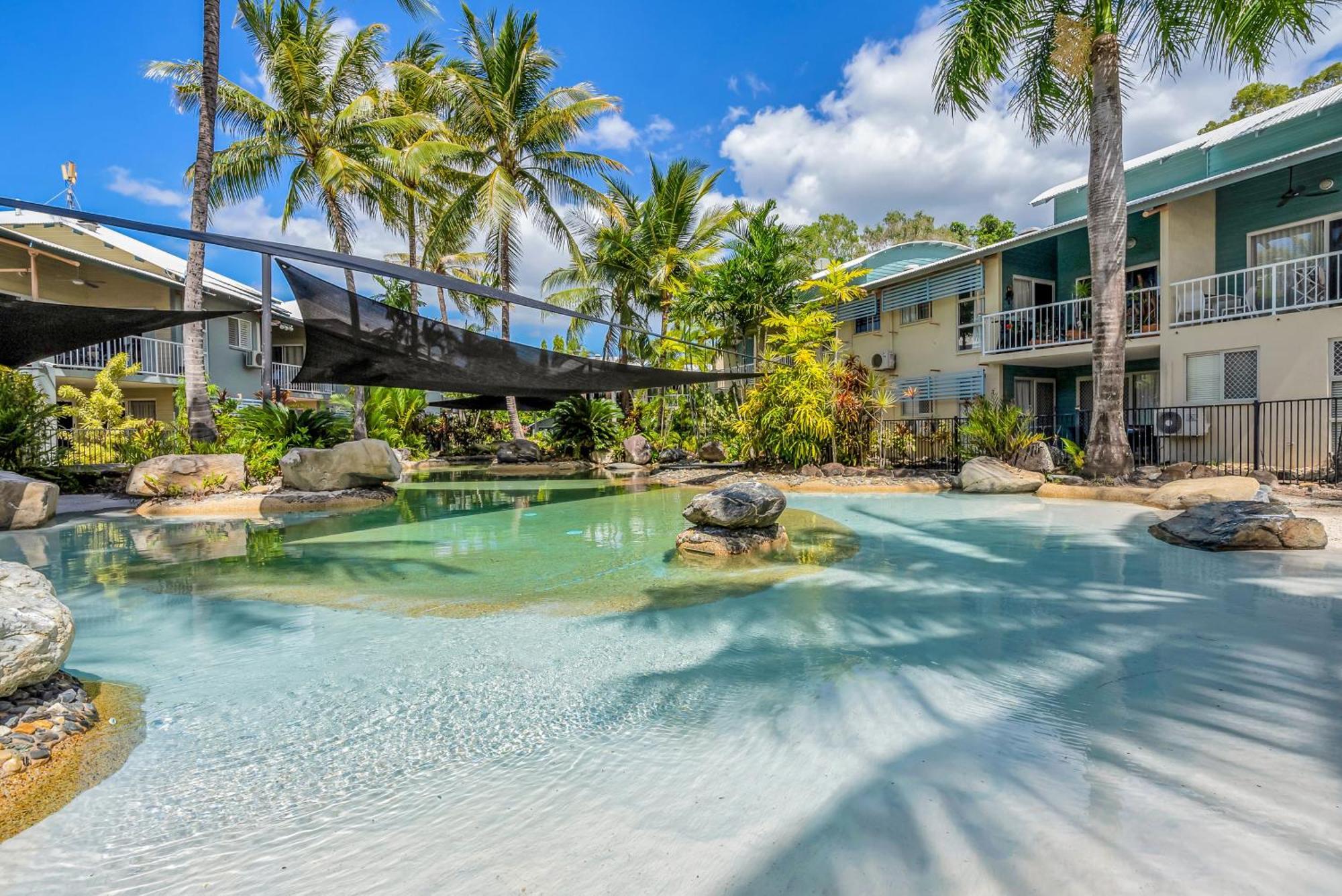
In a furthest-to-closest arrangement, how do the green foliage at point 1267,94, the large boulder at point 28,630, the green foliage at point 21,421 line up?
the green foliage at point 1267,94 < the green foliage at point 21,421 < the large boulder at point 28,630

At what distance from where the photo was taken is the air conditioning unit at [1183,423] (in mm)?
9750

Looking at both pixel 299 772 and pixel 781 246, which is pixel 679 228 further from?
pixel 299 772

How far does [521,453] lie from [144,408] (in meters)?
9.30

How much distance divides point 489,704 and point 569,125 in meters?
14.2

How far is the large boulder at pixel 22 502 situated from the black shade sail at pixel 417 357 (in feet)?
10.8

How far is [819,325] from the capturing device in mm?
11352

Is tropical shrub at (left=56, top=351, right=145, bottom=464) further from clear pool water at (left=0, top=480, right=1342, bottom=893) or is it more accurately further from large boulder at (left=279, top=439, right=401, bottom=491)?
clear pool water at (left=0, top=480, right=1342, bottom=893)

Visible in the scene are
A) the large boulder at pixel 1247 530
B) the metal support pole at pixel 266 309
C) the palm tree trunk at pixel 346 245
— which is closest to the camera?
the metal support pole at pixel 266 309

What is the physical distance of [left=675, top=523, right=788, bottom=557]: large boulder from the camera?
18.0 ft

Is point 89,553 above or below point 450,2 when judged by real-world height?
below

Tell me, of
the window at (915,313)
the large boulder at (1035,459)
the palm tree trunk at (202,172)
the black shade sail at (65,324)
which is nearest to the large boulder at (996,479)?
the large boulder at (1035,459)

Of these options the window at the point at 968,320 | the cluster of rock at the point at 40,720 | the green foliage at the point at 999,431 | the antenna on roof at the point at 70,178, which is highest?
the antenna on roof at the point at 70,178

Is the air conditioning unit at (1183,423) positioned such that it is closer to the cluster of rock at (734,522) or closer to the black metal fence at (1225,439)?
the black metal fence at (1225,439)

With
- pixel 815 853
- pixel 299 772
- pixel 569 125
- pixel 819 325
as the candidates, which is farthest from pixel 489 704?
pixel 569 125
